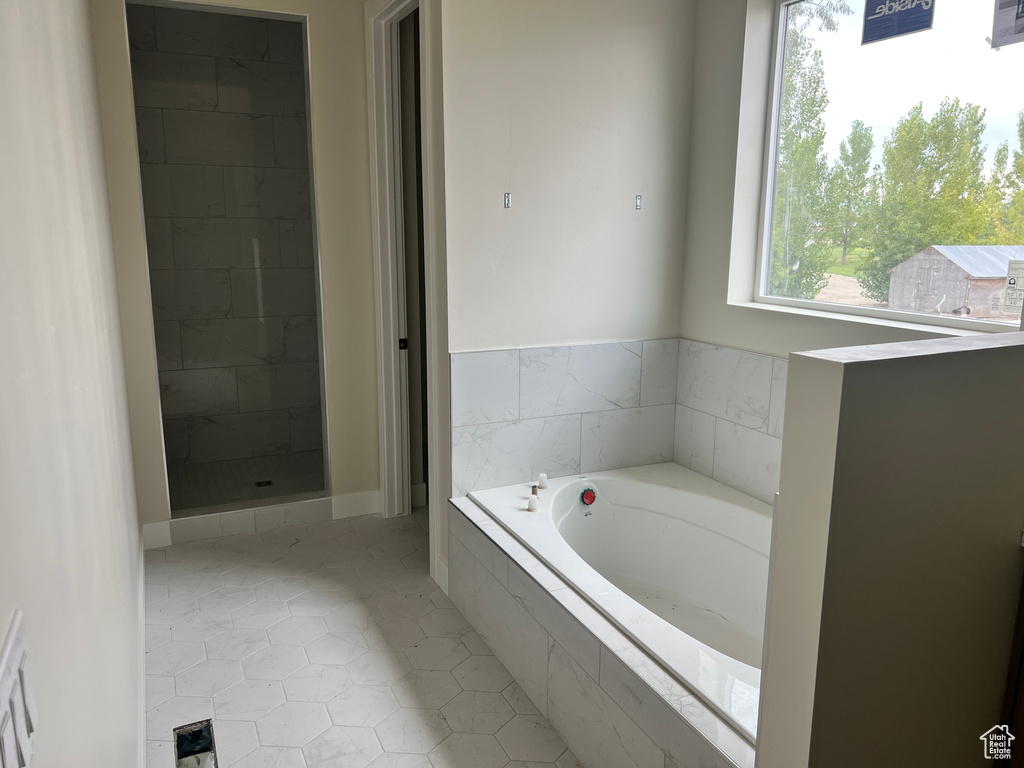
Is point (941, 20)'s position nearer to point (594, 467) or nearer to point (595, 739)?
point (594, 467)

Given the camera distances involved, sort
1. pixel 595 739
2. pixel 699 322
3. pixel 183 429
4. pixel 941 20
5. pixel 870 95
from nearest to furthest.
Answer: pixel 595 739, pixel 941 20, pixel 870 95, pixel 699 322, pixel 183 429

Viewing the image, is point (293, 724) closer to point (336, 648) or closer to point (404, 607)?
point (336, 648)

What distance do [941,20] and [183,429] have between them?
4.04 metres

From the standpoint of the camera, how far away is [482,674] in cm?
246

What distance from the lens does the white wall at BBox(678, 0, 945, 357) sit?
2727 millimetres

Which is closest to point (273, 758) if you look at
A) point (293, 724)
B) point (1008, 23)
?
point (293, 724)

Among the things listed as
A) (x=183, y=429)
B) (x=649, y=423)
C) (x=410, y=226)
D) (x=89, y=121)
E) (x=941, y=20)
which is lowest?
(x=183, y=429)

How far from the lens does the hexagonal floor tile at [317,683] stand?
2.35 meters

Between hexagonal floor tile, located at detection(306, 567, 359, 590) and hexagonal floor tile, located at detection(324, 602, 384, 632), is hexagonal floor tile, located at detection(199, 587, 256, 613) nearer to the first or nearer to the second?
hexagonal floor tile, located at detection(306, 567, 359, 590)

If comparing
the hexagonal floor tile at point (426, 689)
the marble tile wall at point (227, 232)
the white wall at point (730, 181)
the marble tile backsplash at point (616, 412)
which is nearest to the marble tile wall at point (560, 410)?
the marble tile backsplash at point (616, 412)

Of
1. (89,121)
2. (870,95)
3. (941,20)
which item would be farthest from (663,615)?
(89,121)

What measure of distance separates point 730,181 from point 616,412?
1.02 meters

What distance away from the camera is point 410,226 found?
3611 mm

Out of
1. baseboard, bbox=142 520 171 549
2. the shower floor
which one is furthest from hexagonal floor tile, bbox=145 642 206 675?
the shower floor
